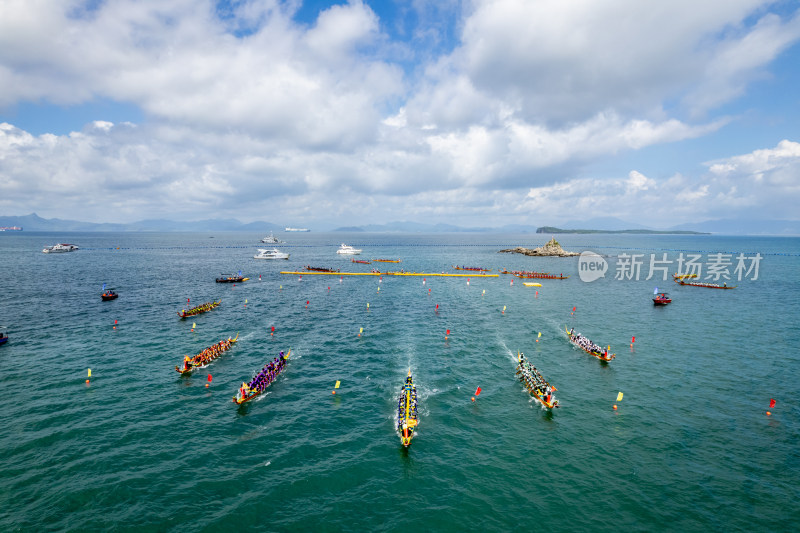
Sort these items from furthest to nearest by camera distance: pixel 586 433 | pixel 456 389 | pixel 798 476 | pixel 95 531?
pixel 456 389
pixel 586 433
pixel 798 476
pixel 95 531

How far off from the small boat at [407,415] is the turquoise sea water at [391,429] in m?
1.03

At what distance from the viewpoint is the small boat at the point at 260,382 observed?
119ft

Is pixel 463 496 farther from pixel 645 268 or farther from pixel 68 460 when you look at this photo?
pixel 645 268

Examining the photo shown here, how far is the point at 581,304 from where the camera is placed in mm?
82812

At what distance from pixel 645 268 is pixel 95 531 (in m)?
187

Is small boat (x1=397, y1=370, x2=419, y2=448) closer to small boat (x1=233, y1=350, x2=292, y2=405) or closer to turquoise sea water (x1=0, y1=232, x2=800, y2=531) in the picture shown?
turquoise sea water (x1=0, y1=232, x2=800, y2=531)

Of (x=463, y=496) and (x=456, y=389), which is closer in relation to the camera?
(x=463, y=496)

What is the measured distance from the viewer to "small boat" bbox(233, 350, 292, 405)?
119 ft

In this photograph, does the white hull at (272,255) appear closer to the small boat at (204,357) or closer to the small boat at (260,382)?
the small boat at (204,357)

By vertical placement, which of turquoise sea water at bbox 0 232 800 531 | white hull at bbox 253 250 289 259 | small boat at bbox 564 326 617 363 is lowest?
turquoise sea water at bbox 0 232 800 531

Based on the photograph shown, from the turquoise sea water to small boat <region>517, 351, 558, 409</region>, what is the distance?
3.56 ft

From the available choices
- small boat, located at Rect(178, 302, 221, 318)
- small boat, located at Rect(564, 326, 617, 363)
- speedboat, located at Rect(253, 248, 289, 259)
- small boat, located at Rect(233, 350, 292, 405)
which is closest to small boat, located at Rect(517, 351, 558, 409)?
small boat, located at Rect(564, 326, 617, 363)

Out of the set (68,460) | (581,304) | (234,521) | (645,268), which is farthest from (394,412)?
(645,268)

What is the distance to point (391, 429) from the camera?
3297cm
